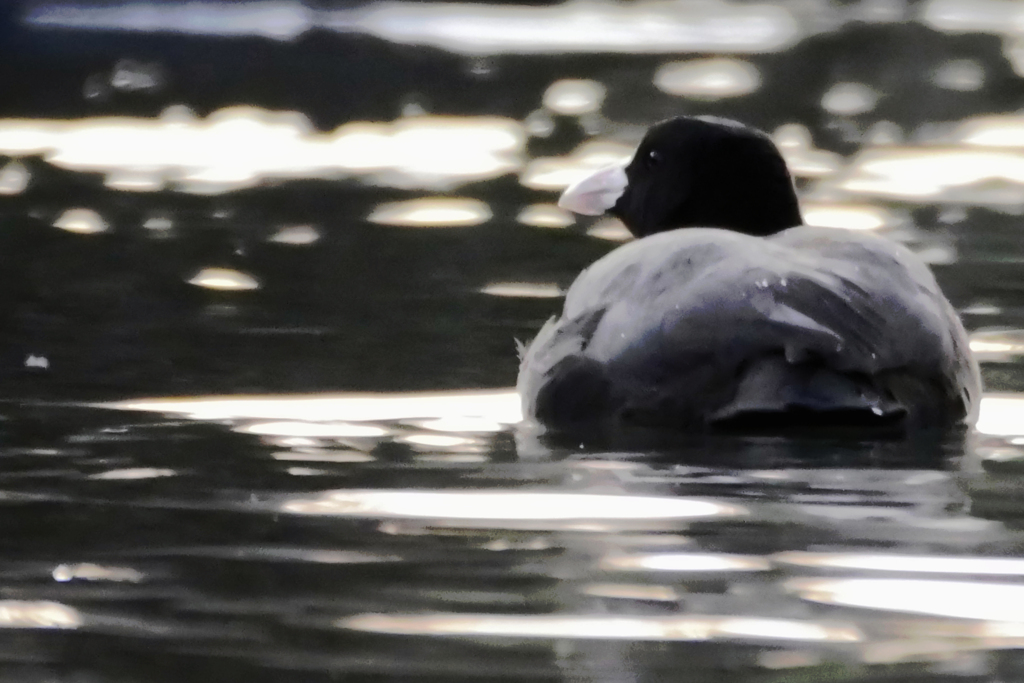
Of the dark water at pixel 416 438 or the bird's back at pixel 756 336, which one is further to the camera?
the bird's back at pixel 756 336

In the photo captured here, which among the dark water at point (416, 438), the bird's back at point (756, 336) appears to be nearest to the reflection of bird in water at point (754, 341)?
the bird's back at point (756, 336)

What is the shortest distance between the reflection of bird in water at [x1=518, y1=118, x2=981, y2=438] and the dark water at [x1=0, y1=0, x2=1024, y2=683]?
181 millimetres

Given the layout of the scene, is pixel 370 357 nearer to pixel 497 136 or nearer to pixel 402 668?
pixel 402 668

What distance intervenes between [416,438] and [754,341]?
1.45m

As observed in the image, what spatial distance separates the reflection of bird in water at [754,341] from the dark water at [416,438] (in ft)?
0.59

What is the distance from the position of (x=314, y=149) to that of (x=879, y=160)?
4.11 meters

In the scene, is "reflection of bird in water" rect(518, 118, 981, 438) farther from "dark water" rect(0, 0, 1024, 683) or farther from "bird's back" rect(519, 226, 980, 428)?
"dark water" rect(0, 0, 1024, 683)

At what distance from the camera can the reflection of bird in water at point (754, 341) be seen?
6.59 meters

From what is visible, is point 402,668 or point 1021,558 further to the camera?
point 1021,558

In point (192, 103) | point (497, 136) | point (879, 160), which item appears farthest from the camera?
point (192, 103)

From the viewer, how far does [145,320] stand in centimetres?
988

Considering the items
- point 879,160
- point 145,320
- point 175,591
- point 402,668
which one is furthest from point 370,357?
point 879,160

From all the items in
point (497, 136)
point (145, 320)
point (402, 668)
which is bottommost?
point (402, 668)

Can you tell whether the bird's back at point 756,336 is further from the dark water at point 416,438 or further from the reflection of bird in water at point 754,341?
the dark water at point 416,438
